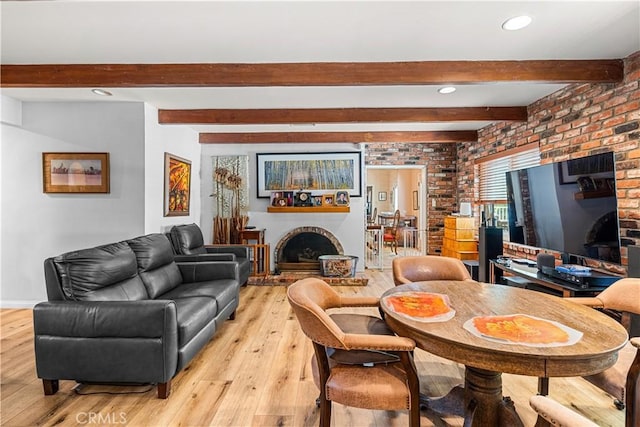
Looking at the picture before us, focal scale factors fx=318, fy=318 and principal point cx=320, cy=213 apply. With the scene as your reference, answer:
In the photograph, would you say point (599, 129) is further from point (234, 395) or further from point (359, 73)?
point (234, 395)

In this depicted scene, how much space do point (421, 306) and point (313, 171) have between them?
4.33 meters

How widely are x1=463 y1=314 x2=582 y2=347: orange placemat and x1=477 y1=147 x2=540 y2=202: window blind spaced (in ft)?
10.8

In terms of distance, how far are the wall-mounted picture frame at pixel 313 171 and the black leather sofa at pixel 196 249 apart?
4.66 ft

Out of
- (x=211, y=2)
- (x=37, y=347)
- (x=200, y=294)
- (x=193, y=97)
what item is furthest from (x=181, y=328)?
(x=193, y=97)

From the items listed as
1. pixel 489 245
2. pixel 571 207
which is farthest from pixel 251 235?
pixel 571 207

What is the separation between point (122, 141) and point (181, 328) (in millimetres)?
2708

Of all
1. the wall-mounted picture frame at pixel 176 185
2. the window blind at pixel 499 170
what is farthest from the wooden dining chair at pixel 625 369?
the wall-mounted picture frame at pixel 176 185

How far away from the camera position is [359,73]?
2744 millimetres

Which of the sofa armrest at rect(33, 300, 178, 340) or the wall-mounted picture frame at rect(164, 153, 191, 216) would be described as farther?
the wall-mounted picture frame at rect(164, 153, 191, 216)

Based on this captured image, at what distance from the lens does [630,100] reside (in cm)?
265

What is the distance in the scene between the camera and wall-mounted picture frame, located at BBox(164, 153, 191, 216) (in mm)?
4359

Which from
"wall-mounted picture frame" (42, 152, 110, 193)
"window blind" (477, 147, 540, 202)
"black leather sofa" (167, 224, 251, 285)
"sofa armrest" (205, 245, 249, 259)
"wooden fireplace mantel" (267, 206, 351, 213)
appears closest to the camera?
"wall-mounted picture frame" (42, 152, 110, 193)

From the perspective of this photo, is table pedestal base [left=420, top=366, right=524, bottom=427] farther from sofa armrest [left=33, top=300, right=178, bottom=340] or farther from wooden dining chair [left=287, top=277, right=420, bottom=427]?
sofa armrest [left=33, top=300, right=178, bottom=340]

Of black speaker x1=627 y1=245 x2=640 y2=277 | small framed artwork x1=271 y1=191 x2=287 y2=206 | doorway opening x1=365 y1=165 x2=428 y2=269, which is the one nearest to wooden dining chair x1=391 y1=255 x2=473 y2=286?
black speaker x1=627 y1=245 x2=640 y2=277
